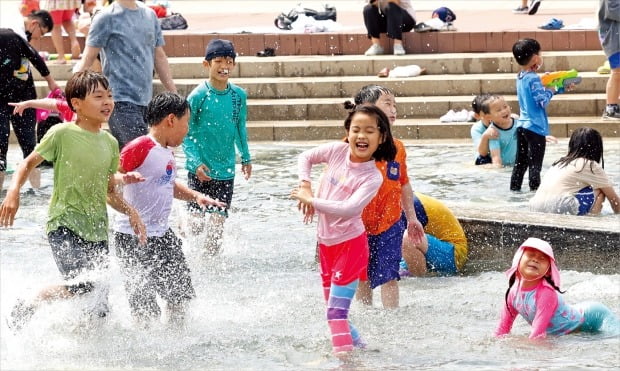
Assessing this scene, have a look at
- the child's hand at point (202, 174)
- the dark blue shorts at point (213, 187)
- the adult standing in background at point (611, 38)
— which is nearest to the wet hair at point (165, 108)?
the child's hand at point (202, 174)

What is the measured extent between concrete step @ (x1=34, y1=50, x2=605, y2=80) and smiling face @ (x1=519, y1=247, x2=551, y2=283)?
872 cm

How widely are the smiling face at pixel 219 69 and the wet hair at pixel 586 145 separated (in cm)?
241

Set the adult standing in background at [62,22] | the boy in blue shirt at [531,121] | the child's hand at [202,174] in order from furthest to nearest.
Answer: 1. the adult standing in background at [62,22]
2. the boy in blue shirt at [531,121]
3. the child's hand at [202,174]

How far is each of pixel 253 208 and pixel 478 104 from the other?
241 centimetres

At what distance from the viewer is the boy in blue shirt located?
10.4 m

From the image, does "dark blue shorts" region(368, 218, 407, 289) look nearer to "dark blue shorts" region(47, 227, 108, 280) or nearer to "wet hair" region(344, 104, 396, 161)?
"wet hair" region(344, 104, 396, 161)

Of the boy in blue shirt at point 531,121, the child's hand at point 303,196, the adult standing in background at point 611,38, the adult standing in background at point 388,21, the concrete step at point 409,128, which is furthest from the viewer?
→ the adult standing in background at point 388,21

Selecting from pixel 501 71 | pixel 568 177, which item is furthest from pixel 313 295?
pixel 501 71

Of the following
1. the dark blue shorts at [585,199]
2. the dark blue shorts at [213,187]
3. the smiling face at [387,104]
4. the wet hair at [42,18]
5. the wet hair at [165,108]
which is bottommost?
the dark blue shorts at [585,199]

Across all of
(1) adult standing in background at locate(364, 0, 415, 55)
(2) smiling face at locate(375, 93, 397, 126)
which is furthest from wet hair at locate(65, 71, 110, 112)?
(1) adult standing in background at locate(364, 0, 415, 55)

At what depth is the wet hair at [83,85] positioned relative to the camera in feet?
21.0

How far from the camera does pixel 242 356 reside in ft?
20.5

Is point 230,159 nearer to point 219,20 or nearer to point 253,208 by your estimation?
point 253,208

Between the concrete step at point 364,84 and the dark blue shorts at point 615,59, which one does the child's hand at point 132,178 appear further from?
the concrete step at point 364,84
